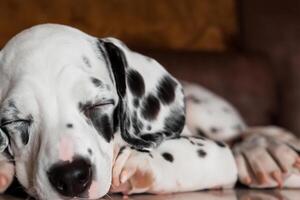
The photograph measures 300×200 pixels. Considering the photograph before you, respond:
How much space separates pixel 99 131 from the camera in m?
1.75

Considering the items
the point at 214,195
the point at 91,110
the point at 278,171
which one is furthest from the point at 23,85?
the point at 278,171

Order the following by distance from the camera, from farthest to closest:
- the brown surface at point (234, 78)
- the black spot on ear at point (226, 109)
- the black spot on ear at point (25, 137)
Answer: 1. the brown surface at point (234, 78)
2. the black spot on ear at point (226, 109)
3. the black spot on ear at point (25, 137)

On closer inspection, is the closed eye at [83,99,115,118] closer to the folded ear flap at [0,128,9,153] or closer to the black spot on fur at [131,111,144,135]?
the black spot on fur at [131,111,144,135]

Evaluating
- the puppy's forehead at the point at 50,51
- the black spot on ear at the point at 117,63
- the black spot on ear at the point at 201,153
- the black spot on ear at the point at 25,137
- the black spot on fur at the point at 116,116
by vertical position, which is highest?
the puppy's forehead at the point at 50,51

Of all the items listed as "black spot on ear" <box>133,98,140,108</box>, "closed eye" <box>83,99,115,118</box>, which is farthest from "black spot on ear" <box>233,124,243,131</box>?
"closed eye" <box>83,99,115,118</box>

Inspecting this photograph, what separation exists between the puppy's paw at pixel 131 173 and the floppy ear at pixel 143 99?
5cm

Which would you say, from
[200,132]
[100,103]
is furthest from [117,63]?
[200,132]

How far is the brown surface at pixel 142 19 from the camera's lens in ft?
10.5

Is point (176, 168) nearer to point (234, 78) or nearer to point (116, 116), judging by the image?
point (116, 116)

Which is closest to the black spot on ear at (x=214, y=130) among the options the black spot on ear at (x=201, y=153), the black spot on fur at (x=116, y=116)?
the black spot on ear at (x=201, y=153)

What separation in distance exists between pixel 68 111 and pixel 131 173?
0.74 feet

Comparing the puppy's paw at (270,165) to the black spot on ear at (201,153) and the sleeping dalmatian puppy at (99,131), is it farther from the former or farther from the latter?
the black spot on ear at (201,153)

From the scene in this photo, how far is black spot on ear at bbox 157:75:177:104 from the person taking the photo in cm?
197

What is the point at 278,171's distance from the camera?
201 centimetres
